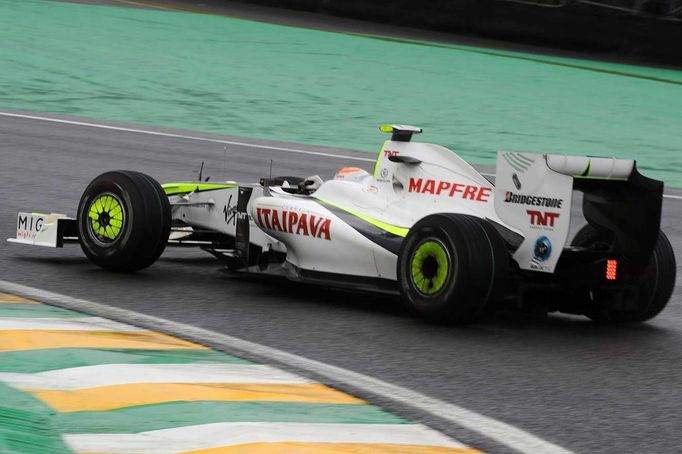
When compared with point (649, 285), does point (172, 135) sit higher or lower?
higher

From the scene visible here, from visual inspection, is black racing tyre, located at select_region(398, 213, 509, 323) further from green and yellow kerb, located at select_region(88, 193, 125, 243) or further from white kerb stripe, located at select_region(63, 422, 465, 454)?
green and yellow kerb, located at select_region(88, 193, 125, 243)

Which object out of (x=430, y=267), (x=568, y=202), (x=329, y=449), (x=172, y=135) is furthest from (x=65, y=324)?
(x=172, y=135)

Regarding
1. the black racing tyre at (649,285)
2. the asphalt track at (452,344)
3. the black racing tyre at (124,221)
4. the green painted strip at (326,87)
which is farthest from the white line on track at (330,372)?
the green painted strip at (326,87)

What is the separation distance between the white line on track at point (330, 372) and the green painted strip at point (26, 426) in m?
1.26

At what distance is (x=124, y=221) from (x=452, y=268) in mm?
2067

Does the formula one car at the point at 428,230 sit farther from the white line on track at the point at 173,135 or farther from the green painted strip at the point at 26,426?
the white line on track at the point at 173,135

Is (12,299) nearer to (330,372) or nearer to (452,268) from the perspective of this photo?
(330,372)

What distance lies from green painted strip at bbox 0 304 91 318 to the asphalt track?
1.33ft

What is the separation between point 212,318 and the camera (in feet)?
21.6

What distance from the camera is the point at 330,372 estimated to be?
5500 millimetres

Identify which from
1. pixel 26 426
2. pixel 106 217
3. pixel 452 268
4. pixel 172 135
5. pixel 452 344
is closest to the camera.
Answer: pixel 26 426

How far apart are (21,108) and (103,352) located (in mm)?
10445

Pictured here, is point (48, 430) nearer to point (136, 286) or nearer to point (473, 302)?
point (473, 302)

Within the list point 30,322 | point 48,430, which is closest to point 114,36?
point 30,322
